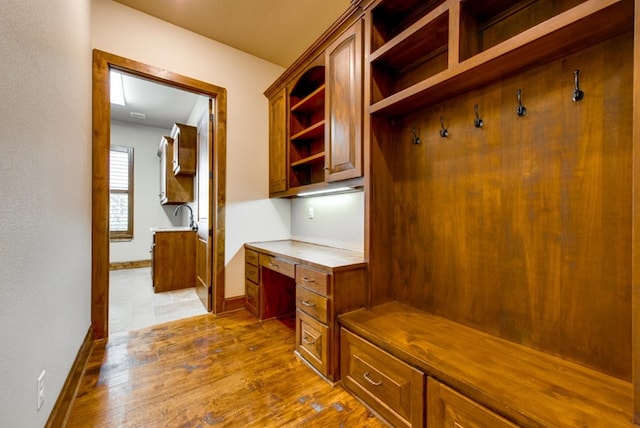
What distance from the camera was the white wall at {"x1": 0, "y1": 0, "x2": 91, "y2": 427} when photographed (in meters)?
0.87

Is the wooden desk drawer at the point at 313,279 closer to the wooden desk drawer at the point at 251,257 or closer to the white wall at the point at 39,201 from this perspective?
the wooden desk drawer at the point at 251,257

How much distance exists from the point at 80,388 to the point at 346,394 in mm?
1640

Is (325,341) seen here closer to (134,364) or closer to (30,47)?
(134,364)

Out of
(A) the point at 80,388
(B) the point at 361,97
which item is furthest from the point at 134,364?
(B) the point at 361,97

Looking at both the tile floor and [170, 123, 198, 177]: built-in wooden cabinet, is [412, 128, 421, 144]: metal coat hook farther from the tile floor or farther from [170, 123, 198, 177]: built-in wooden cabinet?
[170, 123, 198, 177]: built-in wooden cabinet

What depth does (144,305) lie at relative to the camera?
10.5 ft

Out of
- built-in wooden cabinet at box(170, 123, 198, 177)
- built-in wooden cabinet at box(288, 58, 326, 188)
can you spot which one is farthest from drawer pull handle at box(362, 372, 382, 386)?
built-in wooden cabinet at box(170, 123, 198, 177)

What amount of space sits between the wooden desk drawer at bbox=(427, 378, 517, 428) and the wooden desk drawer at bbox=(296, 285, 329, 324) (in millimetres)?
718

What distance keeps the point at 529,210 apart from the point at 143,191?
6.47 metres

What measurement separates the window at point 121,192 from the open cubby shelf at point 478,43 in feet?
18.6

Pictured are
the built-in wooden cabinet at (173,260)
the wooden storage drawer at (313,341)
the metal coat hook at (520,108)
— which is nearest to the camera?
the metal coat hook at (520,108)

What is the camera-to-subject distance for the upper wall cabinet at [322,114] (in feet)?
6.22

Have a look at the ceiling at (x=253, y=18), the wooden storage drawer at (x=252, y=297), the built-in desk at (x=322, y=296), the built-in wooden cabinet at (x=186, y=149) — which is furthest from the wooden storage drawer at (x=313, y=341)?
the built-in wooden cabinet at (x=186, y=149)

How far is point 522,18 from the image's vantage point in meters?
1.31
